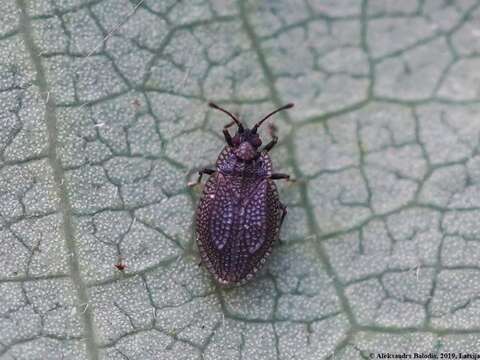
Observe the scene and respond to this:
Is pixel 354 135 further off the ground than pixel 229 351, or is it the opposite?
pixel 354 135

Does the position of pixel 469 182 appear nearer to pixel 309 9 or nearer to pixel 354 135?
pixel 354 135

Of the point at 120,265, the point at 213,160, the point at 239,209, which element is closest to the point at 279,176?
the point at 239,209

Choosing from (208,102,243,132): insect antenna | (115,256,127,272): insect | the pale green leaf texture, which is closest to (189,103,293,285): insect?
(208,102,243,132): insect antenna

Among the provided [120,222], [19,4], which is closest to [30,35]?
[19,4]

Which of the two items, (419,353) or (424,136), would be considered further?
(424,136)

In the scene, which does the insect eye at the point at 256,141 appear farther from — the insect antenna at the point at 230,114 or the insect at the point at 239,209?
the insect antenna at the point at 230,114

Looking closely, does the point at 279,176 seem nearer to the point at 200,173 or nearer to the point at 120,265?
the point at 200,173
